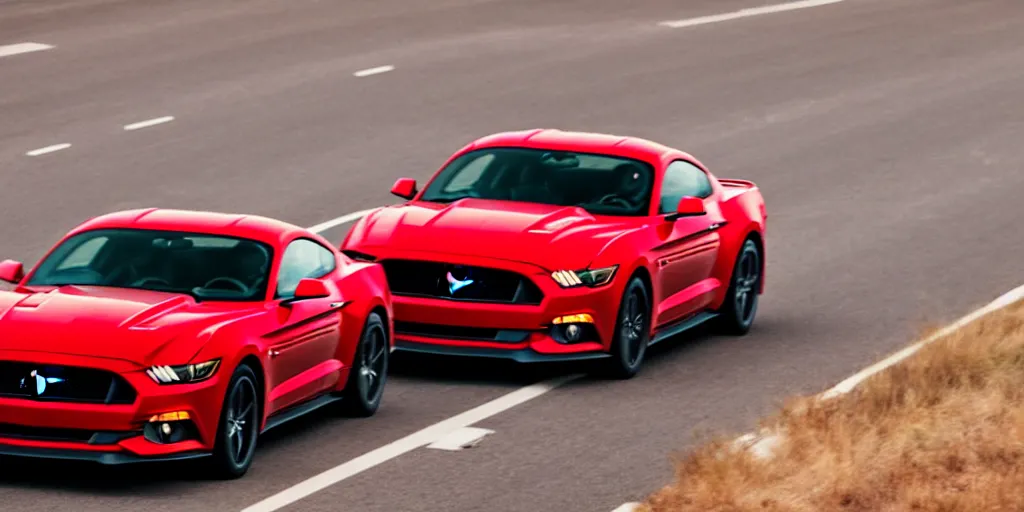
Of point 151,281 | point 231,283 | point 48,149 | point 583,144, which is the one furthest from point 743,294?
point 48,149

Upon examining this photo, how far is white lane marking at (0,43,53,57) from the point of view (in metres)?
32.0

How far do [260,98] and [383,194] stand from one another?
5.38m

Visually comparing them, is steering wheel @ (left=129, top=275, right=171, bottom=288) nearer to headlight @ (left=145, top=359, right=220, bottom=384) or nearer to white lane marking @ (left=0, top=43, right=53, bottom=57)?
headlight @ (left=145, top=359, right=220, bottom=384)

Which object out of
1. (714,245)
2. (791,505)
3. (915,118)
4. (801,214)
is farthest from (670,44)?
(791,505)

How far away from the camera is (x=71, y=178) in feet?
82.3

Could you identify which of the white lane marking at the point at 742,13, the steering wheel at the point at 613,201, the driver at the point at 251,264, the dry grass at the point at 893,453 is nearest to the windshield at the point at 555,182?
the steering wheel at the point at 613,201

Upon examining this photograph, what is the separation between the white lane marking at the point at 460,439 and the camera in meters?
14.5

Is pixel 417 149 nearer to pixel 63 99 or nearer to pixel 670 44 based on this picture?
pixel 63 99

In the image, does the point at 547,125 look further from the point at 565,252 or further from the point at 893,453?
the point at 893,453

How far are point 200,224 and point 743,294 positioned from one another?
551 cm

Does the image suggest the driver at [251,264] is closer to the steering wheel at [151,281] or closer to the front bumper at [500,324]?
the steering wheel at [151,281]

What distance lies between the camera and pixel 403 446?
47.5ft

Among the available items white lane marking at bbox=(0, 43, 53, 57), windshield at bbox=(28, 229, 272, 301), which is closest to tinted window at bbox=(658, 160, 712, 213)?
windshield at bbox=(28, 229, 272, 301)

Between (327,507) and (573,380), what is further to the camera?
(573,380)
